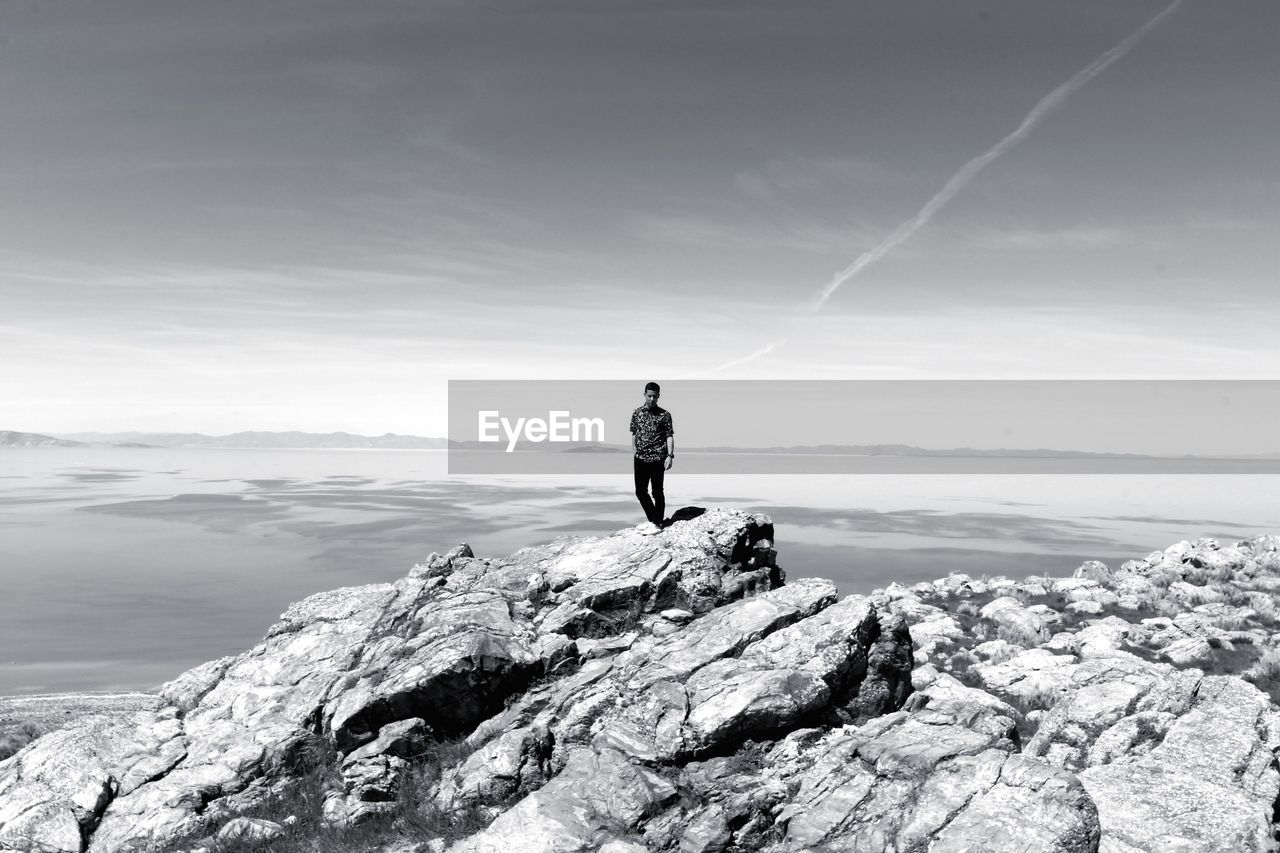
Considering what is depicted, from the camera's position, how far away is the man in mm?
20109

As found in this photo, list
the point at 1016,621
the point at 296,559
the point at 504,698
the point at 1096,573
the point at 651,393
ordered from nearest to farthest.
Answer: the point at 504,698 → the point at 651,393 → the point at 1016,621 → the point at 1096,573 → the point at 296,559

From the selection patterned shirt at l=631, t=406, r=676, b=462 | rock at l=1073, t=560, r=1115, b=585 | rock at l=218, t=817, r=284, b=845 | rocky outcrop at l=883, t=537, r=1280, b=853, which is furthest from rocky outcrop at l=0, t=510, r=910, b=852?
rock at l=1073, t=560, r=1115, b=585

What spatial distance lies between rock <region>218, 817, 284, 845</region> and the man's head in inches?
507

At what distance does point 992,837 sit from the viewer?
9.25 meters

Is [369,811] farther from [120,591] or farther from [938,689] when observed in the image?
Result: [120,591]

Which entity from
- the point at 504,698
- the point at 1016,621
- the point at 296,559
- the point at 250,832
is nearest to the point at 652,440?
the point at 504,698

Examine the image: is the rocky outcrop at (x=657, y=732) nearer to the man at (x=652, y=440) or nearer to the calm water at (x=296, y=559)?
the man at (x=652, y=440)

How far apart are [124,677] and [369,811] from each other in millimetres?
90252

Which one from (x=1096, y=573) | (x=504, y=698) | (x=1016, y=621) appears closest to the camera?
(x=504, y=698)

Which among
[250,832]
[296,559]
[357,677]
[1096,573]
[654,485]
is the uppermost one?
[654,485]

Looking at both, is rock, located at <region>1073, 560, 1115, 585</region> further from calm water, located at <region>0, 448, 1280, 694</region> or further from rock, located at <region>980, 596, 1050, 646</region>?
calm water, located at <region>0, 448, 1280, 694</region>

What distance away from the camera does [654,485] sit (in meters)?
20.0

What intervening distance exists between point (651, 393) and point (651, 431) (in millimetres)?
1099

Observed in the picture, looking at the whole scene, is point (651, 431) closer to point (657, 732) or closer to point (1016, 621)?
point (657, 732)
